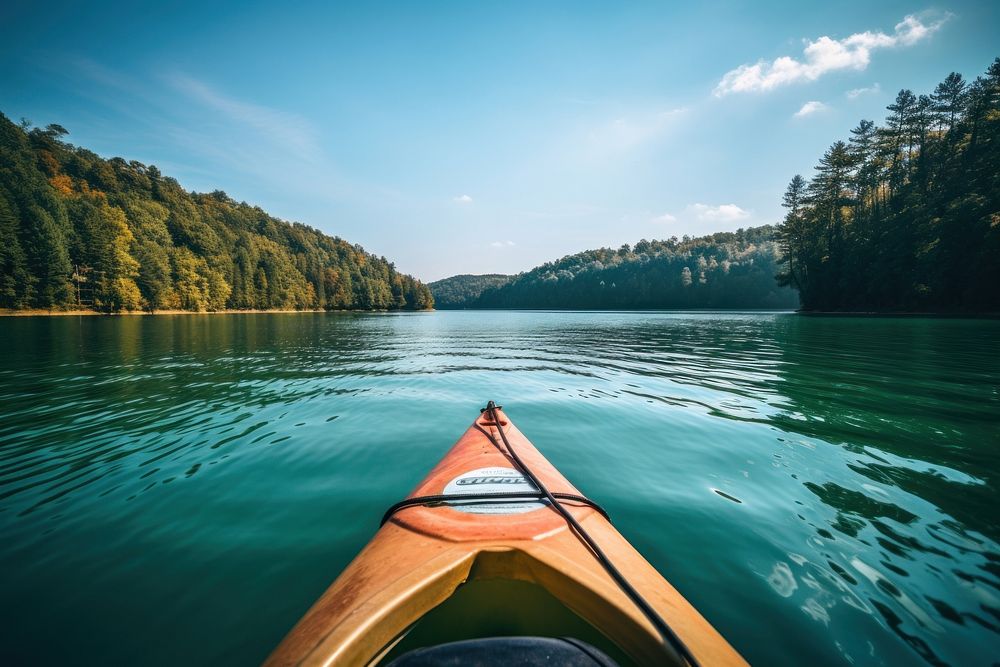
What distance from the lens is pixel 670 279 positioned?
104750 millimetres

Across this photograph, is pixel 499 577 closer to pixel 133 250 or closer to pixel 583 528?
pixel 583 528

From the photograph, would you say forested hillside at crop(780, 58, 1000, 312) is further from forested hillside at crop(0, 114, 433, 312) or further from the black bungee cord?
forested hillside at crop(0, 114, 433, 312)

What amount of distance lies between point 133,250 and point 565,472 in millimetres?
76369

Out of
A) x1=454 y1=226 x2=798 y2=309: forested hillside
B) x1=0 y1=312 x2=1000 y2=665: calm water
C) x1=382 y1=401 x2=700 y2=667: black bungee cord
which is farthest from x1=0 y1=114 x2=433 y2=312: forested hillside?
x1=382 y1=401 x2=700 y2=667: black bungee cord

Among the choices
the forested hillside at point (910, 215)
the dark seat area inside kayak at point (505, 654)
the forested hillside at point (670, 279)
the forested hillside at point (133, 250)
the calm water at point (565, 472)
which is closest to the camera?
the dark seat area inside kayak at point (505, 654)

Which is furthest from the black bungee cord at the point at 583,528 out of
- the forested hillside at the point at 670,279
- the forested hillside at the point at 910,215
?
the forested hillside at the point at 670,279

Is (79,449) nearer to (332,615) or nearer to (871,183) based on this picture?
(332,615)

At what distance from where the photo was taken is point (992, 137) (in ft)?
105

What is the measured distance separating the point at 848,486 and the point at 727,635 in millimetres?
2989

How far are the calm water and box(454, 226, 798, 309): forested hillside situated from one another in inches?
2742

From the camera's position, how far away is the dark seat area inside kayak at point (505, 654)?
1.40m

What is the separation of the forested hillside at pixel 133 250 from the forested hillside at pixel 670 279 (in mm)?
49407

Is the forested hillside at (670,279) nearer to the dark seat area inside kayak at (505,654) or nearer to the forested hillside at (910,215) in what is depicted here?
the forested hillside at (910,215)

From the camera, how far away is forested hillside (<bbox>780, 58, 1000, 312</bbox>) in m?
31.3
